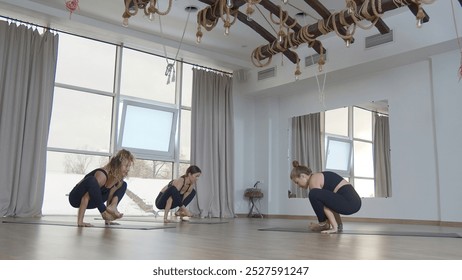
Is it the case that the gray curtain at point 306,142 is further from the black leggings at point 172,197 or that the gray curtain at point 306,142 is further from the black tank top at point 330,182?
the black tank top at point 330,182

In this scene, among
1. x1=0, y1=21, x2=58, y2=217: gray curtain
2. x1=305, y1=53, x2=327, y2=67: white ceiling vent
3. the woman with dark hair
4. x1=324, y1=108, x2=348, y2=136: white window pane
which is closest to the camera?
the woman with dark hair

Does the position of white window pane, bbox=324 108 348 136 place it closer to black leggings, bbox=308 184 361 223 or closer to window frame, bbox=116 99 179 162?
window frame, bbox=116 99 179 162

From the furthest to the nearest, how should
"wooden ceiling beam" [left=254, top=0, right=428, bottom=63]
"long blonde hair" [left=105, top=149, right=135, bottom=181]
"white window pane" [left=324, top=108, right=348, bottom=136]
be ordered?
"white window pane" [left=324, top=108, right=348, bottom=136]
"wooden ceiling beam" [left=254, top=0, right=428, bottom=63]
"long blonde hair" [left=105, top=149, right=135, bottom=181]

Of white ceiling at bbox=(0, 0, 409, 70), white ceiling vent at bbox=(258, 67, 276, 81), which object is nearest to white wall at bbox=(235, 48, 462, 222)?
white ceiling vent at bbox=(258, 67, 276, 81)

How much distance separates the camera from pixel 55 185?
21.2 feet

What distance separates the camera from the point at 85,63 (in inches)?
276

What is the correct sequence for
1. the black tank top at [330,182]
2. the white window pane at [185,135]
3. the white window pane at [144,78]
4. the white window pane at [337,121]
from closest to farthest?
the black tank top at [330,182] → the white window pane at [337,121] → the white window pane at [144,78] → the white window pane at [185,135]

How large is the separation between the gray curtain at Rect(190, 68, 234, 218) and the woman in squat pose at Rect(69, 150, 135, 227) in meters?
3.63

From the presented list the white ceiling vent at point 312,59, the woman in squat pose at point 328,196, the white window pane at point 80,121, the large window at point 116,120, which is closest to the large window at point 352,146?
the white ceiling vent at point 312,59

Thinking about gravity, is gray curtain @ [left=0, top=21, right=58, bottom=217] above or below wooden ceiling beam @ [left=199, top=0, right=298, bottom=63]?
below

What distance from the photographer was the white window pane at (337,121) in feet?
23.5

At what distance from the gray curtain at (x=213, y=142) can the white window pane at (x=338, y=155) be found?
1.90 m

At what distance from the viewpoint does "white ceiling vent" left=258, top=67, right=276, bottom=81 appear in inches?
306
